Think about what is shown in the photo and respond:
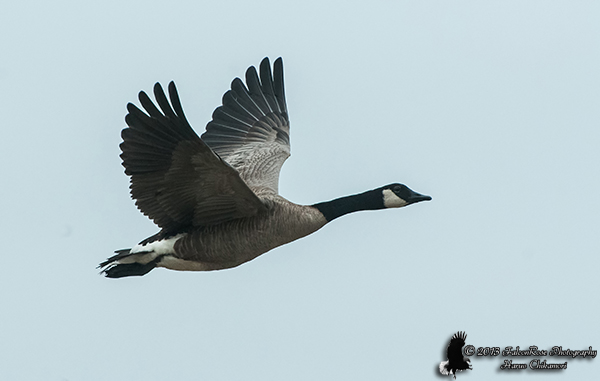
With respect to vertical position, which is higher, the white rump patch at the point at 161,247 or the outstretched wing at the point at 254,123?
the outstretched wing at the point at 254,123

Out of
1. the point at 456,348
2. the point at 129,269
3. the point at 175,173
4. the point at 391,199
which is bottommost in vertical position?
the point at 456,348

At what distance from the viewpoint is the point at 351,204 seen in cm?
1111

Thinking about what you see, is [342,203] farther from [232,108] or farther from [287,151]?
[232,108]

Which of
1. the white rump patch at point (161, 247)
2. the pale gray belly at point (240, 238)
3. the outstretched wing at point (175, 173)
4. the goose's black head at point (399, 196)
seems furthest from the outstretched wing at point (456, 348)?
the white rump patch at point (161, 247)

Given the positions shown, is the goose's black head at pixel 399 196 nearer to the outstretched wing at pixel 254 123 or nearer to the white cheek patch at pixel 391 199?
the white cheek patch at pixel 391 199

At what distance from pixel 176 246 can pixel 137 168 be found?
1201 mm

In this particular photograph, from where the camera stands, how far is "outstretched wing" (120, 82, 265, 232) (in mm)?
9328

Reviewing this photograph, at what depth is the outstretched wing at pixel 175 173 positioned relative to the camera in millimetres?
9328

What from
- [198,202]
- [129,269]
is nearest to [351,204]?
[198,202]

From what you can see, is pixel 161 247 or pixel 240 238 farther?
pixel 161 247

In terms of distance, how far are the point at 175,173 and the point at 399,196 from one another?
3.09m

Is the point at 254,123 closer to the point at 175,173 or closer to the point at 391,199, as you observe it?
the point at 391,199

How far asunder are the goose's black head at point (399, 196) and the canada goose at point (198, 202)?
0.04 feet

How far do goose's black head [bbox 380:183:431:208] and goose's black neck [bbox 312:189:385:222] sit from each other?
0.08 metres
